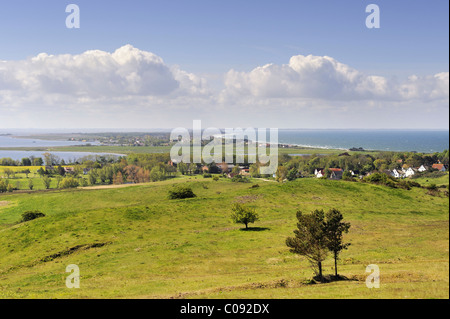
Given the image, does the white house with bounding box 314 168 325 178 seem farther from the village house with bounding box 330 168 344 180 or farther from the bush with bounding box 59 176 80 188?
the bush with bounding box 59 176 80 188

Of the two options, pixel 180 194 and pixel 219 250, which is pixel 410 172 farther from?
pixel 219 250

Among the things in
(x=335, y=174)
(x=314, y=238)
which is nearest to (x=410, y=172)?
(x=335, y=174)

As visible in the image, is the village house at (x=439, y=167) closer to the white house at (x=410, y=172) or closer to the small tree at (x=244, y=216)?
the white house at (x=410, y=172)

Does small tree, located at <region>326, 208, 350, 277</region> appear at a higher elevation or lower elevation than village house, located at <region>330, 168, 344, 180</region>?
higher

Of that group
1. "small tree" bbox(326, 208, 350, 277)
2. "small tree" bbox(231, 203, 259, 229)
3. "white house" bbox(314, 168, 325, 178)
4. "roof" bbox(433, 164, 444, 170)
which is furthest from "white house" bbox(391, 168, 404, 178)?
"small tree" bbox(326, 208, 350, 277)

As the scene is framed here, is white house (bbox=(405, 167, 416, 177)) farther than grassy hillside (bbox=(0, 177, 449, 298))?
Yes

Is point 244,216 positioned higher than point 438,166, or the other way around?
point 438,166

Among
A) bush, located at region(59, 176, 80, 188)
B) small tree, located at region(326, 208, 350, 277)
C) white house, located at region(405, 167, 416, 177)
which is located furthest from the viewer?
white house, located at region(405, 167, 416, 177)
